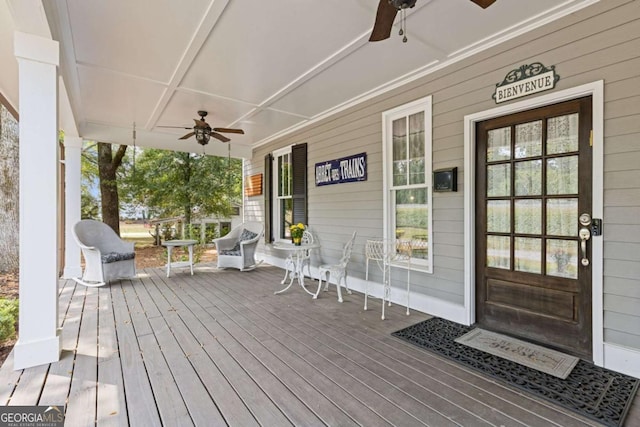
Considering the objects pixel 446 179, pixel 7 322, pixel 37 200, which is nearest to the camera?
pixel 37 200

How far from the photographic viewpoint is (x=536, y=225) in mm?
2854

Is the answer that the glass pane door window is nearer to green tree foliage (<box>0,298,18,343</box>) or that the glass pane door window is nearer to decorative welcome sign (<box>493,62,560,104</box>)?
decorative welcome sign (<box>493,62,560,104</box>)

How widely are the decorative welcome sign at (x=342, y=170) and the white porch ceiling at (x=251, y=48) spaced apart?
2.89ft

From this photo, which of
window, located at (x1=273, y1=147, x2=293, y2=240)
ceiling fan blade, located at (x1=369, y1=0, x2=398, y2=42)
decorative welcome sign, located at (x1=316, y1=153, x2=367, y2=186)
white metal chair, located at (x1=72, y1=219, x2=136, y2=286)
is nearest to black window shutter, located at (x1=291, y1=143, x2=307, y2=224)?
window, located at (x1=273, y1=147, x2=293, y2=240)

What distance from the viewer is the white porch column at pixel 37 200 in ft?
7.75

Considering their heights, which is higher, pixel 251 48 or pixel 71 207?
pixel 251 48

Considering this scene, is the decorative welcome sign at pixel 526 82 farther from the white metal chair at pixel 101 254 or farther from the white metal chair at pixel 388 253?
the white metal chair at pixel 101 254

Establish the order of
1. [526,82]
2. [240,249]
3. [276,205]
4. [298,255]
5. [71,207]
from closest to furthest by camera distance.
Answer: [526,82], [298,255], [71,207], [240,249], [276,205]

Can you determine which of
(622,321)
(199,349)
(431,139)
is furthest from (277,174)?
(622,321)

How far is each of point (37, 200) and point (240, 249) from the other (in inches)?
154

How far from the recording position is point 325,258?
535 cm

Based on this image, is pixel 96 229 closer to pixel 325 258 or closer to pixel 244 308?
pixel 244 308

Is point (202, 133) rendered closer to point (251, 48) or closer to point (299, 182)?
point (299, 182)

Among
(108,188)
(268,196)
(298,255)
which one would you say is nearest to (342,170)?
(298,255)
